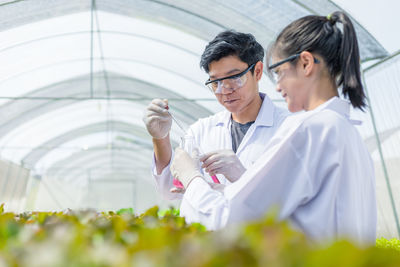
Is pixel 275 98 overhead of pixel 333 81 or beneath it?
overhead

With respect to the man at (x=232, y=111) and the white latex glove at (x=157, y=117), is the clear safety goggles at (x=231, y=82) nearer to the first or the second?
the man at (x=232, y=111)

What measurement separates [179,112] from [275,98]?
4138 millimetres

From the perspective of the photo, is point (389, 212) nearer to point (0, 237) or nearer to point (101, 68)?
point (0, 237)

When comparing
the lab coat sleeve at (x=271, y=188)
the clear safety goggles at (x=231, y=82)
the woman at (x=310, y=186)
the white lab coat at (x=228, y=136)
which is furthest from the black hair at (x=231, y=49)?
the lab coat sleeve at (x=271, y=188)

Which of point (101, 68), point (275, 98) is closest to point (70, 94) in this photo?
point (101, 68)

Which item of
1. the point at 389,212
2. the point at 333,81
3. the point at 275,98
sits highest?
the point at 275,98

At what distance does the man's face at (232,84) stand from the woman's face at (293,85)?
0.90 metres

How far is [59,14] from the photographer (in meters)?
8.15

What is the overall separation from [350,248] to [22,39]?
30.7 feet

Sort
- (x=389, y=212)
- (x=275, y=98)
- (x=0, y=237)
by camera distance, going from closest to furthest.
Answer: (x=0, y=237) < (x=389, y=212) < (x=275, y=98)

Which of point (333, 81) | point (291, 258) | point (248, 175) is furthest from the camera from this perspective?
point (333, 81)

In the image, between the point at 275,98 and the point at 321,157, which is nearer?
the point at 321,157

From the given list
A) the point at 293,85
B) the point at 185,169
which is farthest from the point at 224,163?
the point at 293,85

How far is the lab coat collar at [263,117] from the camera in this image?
8.72ft
